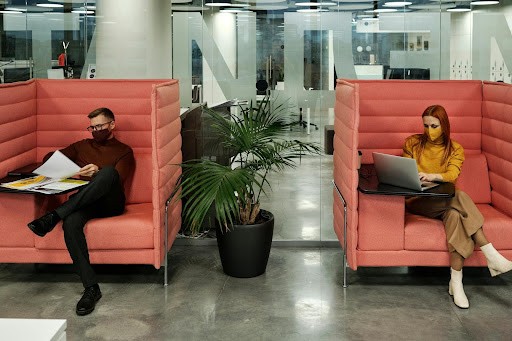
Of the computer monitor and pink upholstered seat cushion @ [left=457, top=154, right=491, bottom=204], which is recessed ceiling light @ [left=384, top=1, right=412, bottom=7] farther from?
the computer monitor

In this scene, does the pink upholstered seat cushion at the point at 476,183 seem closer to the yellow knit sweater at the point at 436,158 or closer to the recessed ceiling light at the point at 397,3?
the yellow knit sweater at the point at 436,158

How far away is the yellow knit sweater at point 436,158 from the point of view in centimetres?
483

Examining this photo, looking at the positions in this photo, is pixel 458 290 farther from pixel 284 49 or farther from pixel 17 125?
pixel 17 125

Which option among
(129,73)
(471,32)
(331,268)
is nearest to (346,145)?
(331,268)

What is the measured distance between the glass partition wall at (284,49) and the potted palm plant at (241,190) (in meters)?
0.55

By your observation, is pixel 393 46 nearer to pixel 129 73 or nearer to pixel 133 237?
pixel 129 73

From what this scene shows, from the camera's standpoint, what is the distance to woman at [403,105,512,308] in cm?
455

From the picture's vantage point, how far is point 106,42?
6.02 metres

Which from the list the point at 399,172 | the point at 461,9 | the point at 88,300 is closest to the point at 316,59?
the point at 461,9

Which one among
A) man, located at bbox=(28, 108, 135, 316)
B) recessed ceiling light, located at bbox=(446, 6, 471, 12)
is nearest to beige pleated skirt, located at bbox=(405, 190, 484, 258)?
recessed ceiling light, located at bbox=(446, 6, 471, 12)

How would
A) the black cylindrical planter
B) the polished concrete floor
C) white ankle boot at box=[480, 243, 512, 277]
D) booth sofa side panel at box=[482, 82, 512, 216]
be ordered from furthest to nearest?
the black cylindrical planter
booth sofa side panel at box=[482, 82, 512, 216]
white ankle boot at box=[480, 243, 512, 277]
the polished concrete floor

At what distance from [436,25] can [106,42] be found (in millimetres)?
2728

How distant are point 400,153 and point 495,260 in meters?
1.19

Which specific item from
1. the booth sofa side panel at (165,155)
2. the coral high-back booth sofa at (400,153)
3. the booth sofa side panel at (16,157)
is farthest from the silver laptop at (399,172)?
the booth sofa side panel at (16,157)
